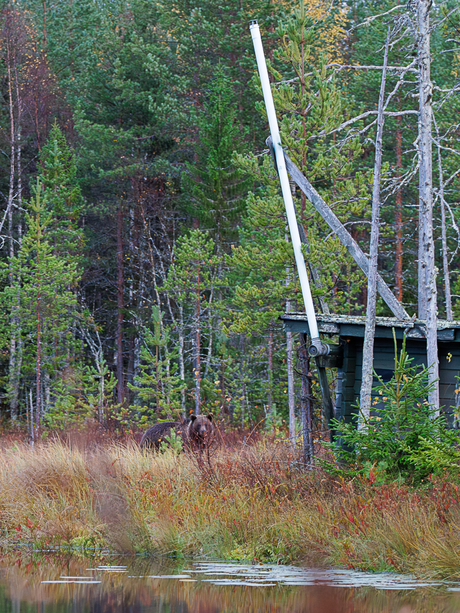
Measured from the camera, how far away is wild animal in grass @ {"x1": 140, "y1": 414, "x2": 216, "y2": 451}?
47.1ft

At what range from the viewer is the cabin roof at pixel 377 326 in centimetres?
1241

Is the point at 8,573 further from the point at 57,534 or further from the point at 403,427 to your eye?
the point at 403,427

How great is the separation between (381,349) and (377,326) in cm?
76

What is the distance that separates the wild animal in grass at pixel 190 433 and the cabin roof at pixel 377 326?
2.38m

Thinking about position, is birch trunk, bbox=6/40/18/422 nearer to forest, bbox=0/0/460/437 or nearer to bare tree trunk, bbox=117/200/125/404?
forest, bbox=0/0/460/437

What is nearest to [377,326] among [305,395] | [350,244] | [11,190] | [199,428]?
[350,244]

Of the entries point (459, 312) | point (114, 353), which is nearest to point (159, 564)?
point (459, 312)

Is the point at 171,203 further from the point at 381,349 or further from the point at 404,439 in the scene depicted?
the point at 404,439

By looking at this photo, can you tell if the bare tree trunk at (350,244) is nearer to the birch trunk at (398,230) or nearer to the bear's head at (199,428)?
the bear's head at (199,428)

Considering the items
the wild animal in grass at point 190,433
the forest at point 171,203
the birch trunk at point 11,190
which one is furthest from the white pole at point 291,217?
the birch trunk at point 11,190

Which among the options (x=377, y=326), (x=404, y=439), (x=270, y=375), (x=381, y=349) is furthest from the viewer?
(x=270, y=375)

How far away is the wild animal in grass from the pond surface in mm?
4157

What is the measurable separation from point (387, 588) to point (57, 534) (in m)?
5.29

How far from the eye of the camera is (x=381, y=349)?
13.5 m
